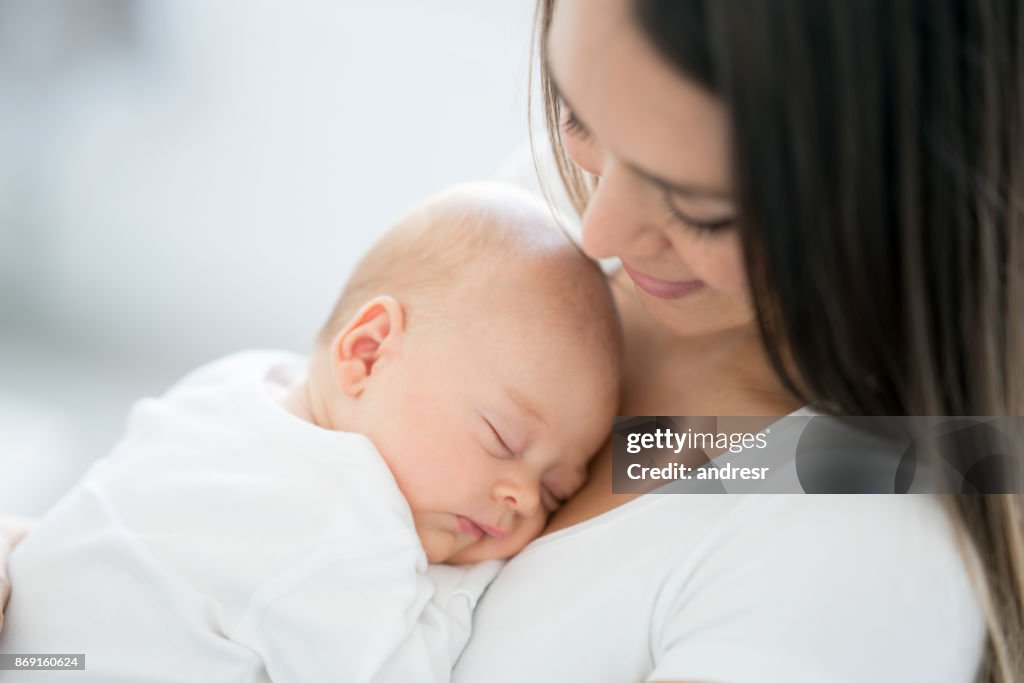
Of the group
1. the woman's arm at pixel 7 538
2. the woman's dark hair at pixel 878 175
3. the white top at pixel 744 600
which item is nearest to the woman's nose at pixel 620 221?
the woman's dark hair at pixel 878 175

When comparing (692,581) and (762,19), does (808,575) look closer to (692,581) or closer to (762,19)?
(692,581)

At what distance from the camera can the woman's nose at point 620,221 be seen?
832mm

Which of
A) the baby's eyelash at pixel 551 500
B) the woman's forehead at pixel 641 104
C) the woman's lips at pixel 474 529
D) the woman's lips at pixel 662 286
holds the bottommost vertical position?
the baby's eyelash at pixel 551 500

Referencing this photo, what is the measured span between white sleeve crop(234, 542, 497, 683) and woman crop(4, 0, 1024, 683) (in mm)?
52

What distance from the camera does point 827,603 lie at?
832 mm

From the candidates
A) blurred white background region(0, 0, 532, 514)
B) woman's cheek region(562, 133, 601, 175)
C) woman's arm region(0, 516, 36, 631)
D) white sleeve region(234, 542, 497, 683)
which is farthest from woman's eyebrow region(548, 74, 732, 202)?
blurred white background region(0, 0, 532, 514)

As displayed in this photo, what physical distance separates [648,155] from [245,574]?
60cm

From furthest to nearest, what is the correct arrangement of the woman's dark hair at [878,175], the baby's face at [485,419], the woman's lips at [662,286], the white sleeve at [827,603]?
1. the baby's face at [485,419]
2. the woman's lips at [662,286]
3. the white sleeve at [827,603]
4. the woman's dark hair at [878,175]

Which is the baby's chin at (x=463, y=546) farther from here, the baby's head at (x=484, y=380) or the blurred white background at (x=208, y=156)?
the blurred white background at (x=208, y=156)

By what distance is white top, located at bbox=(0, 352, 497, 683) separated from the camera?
3.21 feet

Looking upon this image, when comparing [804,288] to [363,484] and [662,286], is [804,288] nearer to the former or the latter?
[662,286]

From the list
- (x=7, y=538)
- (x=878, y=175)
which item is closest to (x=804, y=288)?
(x=878, y=175)

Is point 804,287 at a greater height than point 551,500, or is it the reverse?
point 804,287

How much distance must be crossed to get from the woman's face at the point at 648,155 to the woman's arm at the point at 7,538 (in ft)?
2.44
